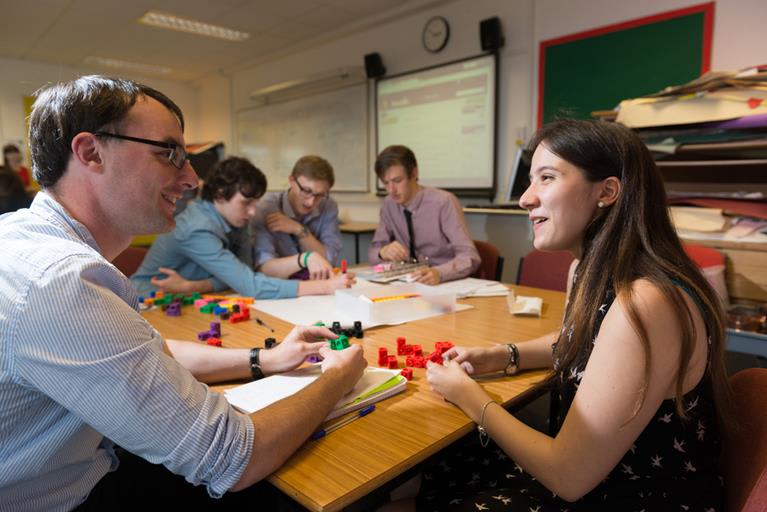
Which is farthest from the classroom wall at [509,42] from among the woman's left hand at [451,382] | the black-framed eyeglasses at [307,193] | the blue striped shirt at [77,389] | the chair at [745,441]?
the blue striped shirt at [77,389]

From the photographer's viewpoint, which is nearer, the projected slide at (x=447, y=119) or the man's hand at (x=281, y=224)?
the man's hand at (x=281, y=224)

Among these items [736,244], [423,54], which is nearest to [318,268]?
[736,244]

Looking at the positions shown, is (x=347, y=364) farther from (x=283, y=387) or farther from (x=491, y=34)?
(x=491, y=34)

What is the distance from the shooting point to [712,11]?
304 cm

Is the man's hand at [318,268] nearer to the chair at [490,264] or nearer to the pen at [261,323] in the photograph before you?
the pen at [261,323]

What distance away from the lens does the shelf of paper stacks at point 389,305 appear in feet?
5.50

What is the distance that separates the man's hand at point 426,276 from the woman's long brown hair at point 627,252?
114cm

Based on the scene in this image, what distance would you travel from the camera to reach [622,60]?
344cm

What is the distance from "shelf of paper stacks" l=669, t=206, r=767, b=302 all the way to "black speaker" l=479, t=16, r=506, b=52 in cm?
233

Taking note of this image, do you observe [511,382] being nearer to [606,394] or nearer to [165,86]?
[606,394]

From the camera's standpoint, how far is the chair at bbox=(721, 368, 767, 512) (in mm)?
854

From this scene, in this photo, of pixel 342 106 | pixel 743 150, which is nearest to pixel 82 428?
pixel 743 150

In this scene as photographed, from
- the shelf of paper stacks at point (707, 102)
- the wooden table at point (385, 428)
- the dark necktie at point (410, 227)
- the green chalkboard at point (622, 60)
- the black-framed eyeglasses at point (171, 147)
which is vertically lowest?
the wooden table at point (385, 428)

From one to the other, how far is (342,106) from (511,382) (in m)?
4.92
